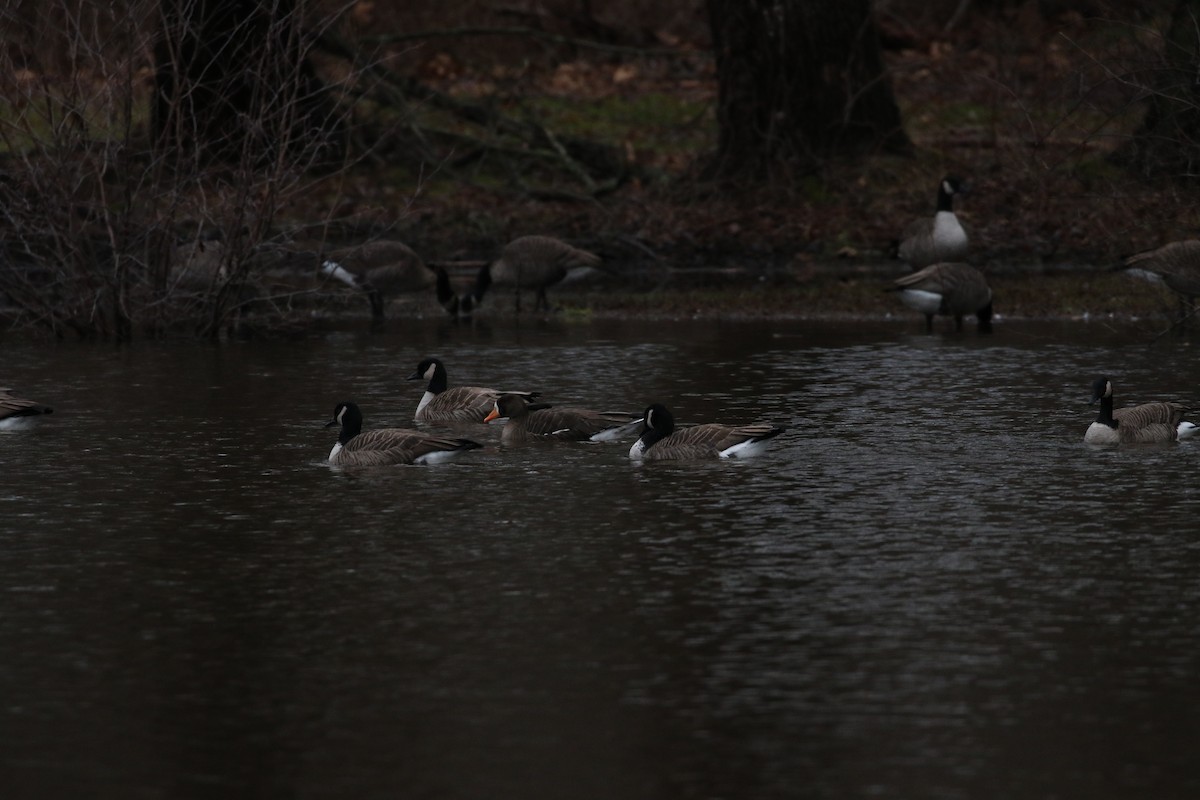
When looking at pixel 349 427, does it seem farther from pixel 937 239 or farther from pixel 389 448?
pixel 937 239

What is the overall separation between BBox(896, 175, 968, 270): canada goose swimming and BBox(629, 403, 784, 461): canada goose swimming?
11674mm

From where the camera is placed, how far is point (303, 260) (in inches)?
→ 1094

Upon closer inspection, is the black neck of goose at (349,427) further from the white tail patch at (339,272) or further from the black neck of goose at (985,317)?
the white tail patch at (339,272)

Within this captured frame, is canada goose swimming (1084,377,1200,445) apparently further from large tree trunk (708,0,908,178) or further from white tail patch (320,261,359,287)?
large tree trunk (708,0,908,178)

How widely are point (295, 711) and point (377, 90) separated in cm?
2362

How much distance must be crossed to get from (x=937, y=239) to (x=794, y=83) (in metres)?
5.88

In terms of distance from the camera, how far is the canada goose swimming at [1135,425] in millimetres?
14242

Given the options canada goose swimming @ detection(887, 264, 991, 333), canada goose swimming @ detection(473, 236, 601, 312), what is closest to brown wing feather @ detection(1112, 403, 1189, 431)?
canada goose swimming @ detection(887, 264, 991, 333)

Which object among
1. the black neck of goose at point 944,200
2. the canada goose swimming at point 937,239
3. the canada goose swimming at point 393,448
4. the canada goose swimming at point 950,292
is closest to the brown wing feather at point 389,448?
the canada goose swimming at point 393,448

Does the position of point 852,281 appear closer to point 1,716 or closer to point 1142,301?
point 1142,301

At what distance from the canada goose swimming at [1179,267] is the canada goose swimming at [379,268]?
30.1 ft

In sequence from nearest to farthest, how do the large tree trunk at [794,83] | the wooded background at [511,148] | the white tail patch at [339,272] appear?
the wooded background at [511,148], the white tail patch at [339,272], the large tree trunk at [794,83]

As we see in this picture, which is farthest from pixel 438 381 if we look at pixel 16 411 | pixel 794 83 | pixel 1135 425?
pixel 794 83

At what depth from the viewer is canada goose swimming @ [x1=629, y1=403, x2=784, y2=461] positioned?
13891 millimetres
